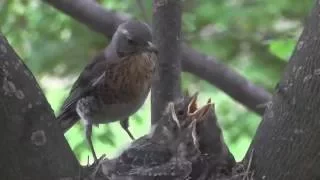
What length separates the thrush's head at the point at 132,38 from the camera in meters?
3.86

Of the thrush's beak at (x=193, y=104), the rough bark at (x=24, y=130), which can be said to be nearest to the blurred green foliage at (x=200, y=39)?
the thrush's beak at (x=193, y=104)

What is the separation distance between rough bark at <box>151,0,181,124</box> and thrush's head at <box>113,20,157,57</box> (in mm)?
221

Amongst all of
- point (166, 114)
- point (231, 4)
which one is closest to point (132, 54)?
point (166, 114)

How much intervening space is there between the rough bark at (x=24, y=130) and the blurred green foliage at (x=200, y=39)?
243 cm

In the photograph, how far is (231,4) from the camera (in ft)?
17.9

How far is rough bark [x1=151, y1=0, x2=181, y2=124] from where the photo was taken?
3445 mm

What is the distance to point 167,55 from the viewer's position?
350cm

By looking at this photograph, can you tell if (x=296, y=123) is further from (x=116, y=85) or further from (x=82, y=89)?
(x=82, y=89)

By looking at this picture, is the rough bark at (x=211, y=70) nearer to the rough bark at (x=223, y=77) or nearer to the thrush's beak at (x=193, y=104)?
the rough bark at (x=223, y=77)

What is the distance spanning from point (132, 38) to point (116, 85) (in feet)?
0.86

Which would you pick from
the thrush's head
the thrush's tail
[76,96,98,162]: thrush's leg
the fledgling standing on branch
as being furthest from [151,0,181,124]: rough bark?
the thrush's tail

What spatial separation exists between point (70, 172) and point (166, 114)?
114 centimetres

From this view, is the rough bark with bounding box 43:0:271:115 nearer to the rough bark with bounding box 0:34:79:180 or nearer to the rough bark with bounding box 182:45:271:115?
the rough bark with bounding box 182:45:271:115

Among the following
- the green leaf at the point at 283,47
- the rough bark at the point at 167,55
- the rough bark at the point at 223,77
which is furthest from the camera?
the rough bark at the point at 223,77
